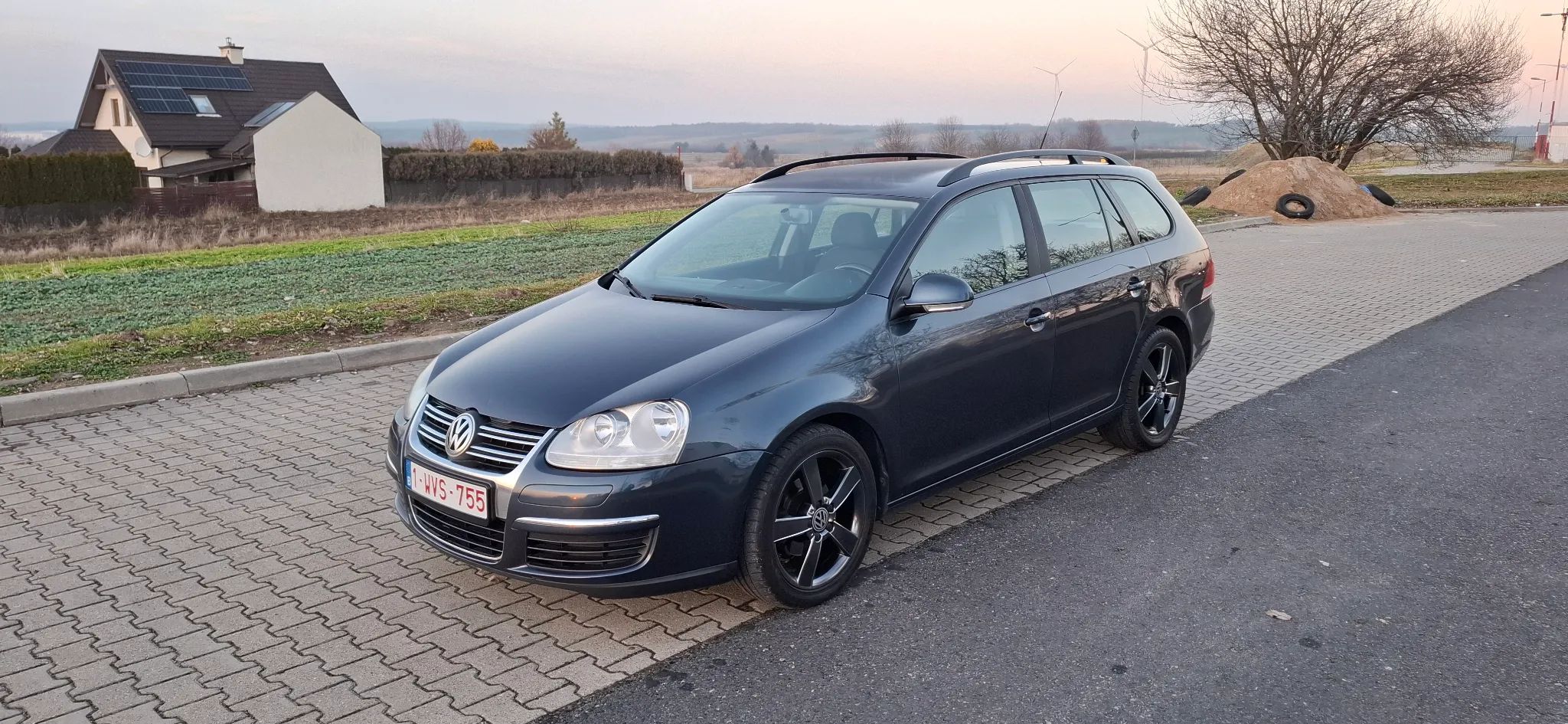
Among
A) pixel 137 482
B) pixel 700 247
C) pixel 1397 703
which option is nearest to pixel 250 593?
pixel 137 482

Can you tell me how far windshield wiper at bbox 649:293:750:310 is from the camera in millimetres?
4702

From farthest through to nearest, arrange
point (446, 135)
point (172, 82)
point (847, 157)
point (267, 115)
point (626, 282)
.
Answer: point (446, 135) → point (172, 82) → point (267, 115) → point (847, 157) → point (626, 282)

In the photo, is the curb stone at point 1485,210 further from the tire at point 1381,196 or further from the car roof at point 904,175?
the car roof at point 904,175

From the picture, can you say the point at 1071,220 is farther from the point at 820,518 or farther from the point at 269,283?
the point at 269,283

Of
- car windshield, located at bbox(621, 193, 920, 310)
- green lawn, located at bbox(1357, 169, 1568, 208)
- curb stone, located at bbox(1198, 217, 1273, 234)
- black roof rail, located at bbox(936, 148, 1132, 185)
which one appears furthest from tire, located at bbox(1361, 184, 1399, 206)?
car windshield, located at bbox(621, 193, 920, 310)

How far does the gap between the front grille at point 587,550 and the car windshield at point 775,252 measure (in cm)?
124

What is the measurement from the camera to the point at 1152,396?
20.3 feet

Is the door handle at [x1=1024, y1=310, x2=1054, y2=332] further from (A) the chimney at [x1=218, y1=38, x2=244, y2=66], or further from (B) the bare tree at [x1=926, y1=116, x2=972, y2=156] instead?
(A) the chimney at [x1=218, y1=38, x2=244, y2=66]

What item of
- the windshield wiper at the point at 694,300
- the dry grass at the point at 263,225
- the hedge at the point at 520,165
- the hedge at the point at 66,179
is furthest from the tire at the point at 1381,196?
the hedge at the point at 66,179

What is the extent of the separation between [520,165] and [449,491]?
52297 mm

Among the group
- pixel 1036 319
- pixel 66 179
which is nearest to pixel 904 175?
pixel 1036 319

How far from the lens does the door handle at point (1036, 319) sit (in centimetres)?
509

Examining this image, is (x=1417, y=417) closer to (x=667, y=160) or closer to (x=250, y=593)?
(x=250, y=593)

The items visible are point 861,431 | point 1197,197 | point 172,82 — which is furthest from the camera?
point 172,82
